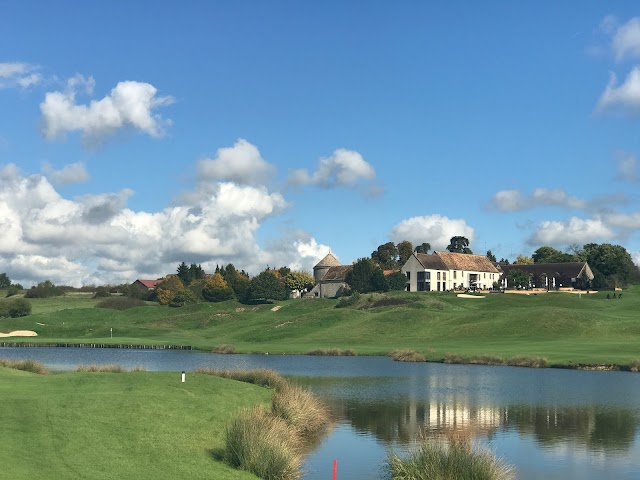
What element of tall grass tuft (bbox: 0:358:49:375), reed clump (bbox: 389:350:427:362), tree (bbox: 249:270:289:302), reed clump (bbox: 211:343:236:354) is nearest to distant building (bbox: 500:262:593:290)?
tree (bbox: 249:270:289:302)

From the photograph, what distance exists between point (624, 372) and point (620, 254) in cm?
13497

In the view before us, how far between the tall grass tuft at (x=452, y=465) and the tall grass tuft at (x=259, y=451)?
12.0 ft

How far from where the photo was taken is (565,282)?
193625mm

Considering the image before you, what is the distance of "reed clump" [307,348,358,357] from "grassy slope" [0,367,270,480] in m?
55.8

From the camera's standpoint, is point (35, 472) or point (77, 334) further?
point (77, 334)

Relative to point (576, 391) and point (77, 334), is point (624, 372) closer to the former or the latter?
point (576, 391)

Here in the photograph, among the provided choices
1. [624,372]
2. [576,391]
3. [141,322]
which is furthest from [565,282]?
[576,391]

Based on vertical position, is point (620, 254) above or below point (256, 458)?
above

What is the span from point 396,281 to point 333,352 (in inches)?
3515

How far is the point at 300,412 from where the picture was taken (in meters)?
37.8

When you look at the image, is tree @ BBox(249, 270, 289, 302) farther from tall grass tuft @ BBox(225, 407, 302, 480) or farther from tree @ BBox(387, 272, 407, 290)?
tall grass tuft @ BBox(225, 407, 302, 480)

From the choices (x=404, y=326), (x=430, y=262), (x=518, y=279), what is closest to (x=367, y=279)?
(x=430, y=262)

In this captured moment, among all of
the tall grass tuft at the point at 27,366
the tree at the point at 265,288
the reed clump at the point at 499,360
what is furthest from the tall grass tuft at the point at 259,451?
the tree at the point at 265,288

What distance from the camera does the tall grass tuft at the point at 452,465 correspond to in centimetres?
2441
